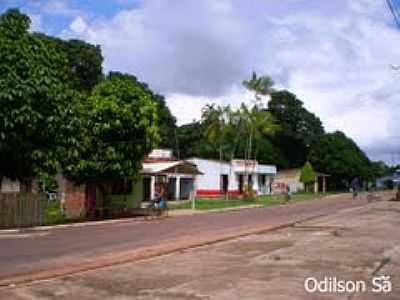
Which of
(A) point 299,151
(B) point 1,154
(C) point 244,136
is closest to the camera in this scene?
(B) point 1,154

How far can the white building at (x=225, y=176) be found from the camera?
75000 millimetres

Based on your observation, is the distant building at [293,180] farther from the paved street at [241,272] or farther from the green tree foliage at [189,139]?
the paved street at [241,272]

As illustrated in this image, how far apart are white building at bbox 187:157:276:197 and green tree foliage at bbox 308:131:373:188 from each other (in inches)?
897

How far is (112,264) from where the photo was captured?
51.5ft

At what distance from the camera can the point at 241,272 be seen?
1398 centimetres

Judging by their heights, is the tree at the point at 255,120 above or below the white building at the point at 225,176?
above

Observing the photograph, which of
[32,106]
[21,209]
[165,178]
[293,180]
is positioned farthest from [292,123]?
[32,106]

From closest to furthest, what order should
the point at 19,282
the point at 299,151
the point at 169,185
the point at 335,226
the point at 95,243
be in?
the point at 19,282 < the point at 95,243 < the point at 335,226 < the point at 169,185 < the point at 299,151

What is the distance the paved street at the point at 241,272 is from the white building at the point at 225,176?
52711 millimetres

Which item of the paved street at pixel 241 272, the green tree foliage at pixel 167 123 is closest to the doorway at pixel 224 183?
the green tree foliage at pixel 167 123

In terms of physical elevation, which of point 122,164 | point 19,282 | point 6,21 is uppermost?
point 6,21

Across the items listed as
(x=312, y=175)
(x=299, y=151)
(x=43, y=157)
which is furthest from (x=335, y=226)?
(x=299, y=151)

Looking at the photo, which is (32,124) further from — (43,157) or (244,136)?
(244,136)

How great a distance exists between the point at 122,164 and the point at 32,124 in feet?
27.2
